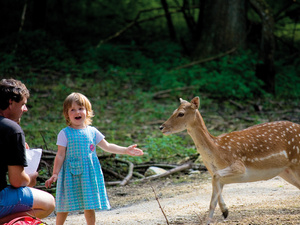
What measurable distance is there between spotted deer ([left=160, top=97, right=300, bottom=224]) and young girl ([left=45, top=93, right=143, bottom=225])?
1253 mm

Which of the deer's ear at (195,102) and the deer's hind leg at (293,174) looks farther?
the deer's hind leg at (293,174)

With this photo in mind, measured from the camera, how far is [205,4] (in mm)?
15555

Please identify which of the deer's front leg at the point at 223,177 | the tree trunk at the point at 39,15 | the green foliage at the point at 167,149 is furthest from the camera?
the tree trunk at the point at 39,15

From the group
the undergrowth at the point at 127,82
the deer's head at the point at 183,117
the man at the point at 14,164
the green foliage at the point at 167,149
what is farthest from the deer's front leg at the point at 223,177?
the undergrowth at the point at 127,82

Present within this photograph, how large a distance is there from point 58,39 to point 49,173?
9568mm

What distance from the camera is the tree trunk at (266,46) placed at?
13.1 metres

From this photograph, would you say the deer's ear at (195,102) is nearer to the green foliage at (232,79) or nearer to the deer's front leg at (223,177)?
the deer's front leg at (223,177)

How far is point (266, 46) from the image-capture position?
13227 mm

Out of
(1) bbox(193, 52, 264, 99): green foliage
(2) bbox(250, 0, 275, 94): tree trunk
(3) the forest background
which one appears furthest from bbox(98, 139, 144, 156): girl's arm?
(2) bbox(250, 0, 275, 94): tree trunk

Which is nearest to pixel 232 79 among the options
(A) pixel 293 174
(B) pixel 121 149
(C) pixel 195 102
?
(A) pixel 293 174

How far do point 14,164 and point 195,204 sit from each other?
293cm

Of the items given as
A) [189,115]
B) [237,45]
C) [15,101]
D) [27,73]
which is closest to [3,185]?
[15,101]

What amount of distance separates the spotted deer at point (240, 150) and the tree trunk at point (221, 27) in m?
9.58

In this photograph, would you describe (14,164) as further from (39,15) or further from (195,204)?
(39,15)
